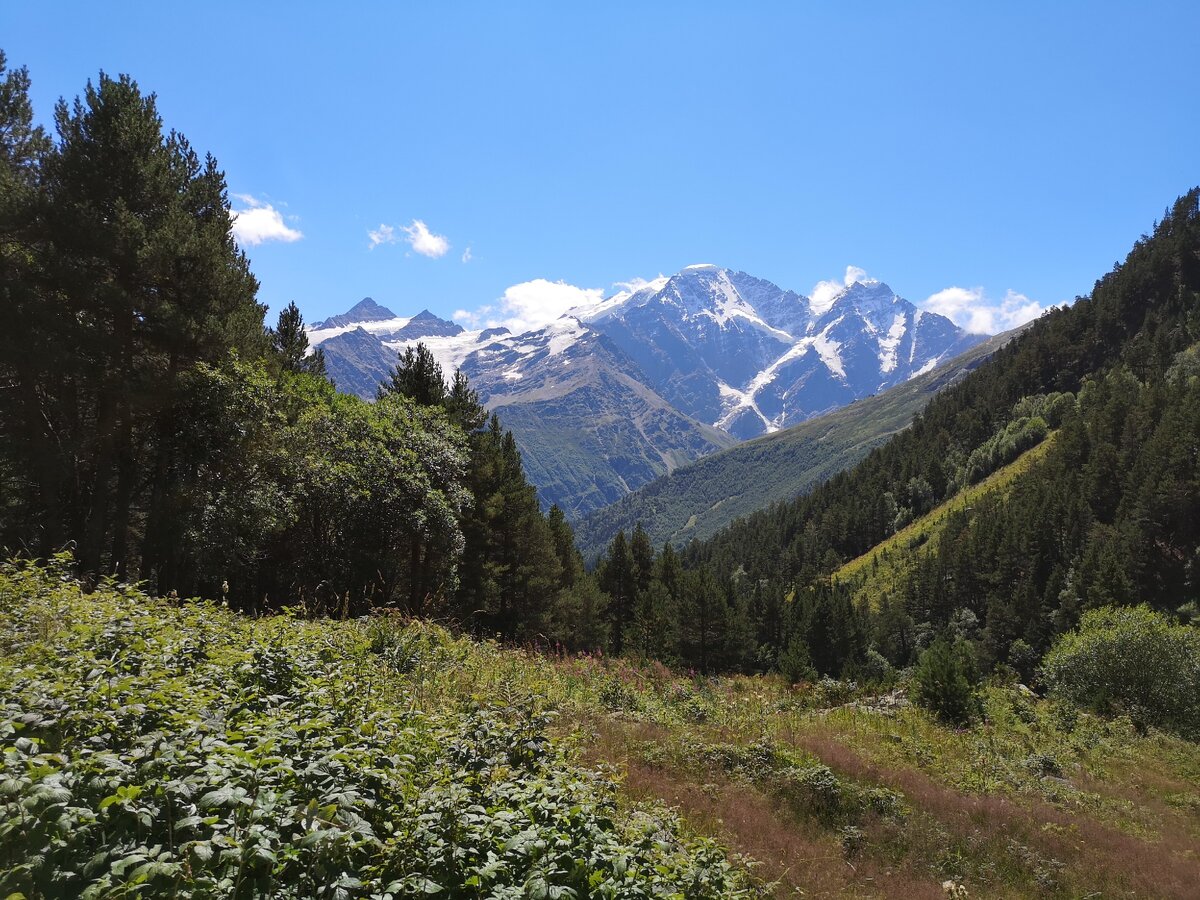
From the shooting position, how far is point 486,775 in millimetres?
5500

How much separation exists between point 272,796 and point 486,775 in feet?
7.26

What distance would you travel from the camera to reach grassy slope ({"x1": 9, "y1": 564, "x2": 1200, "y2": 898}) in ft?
12.4

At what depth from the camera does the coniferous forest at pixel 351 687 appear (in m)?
4.00

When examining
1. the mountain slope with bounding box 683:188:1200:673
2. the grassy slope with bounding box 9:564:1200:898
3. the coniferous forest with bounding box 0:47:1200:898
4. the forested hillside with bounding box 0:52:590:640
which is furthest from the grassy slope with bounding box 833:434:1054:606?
the forested hillside with bounding box 0:52:590:640

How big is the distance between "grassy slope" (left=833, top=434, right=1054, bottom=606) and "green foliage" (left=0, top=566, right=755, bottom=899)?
416ft

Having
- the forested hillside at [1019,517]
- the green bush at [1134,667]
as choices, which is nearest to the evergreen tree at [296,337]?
the forested hillside at [1019,517]

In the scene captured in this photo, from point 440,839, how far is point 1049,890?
10.6 meters

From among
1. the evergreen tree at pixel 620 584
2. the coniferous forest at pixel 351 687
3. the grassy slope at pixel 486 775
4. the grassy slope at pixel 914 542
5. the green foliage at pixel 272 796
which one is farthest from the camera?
the grassy slope at pixel 914 542

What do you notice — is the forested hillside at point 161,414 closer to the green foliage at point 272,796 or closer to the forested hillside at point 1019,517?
the green foliage at point 272,796

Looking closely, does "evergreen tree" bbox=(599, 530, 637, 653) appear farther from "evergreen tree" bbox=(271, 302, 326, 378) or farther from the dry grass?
the dry grass

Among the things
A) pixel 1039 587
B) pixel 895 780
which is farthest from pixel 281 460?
pixel 1039 587

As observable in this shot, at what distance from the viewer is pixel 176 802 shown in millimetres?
3814

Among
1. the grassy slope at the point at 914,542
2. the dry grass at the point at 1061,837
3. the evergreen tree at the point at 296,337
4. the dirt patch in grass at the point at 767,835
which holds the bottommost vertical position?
the grassy slope at the point at 914,542

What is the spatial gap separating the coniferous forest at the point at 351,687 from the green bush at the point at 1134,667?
253 millimetres
